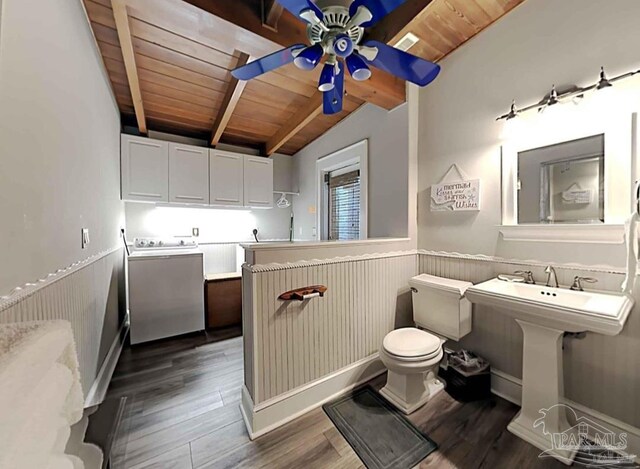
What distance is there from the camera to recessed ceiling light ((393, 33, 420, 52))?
1.67 m

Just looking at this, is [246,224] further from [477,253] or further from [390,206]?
[477,253]

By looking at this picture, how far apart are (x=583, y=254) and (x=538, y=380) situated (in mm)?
790

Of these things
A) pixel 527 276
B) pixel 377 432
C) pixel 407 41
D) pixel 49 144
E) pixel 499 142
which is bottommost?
pixel 377 432

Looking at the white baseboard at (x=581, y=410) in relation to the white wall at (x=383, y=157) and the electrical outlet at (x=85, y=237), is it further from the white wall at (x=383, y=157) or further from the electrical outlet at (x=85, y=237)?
the electrical outlet at (x=85, y=237)

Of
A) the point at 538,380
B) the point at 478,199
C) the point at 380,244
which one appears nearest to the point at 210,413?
the point at 380,244

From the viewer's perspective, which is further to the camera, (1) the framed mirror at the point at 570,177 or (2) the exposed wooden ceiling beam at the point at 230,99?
(2) the exposed wooden ceiling beam at the point at 230,99

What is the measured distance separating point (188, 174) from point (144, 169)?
0.45m

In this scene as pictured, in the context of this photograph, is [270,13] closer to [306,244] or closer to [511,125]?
[306,244]

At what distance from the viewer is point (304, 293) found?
63.4 inches

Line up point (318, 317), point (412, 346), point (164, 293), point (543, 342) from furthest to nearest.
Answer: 1. point (164, 293)
2. point (318, 317)
3. point (412, 346)
4. point (543, 342)

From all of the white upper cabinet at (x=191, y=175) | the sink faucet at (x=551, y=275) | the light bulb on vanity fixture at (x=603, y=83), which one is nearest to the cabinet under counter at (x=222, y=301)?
the white upper cabinet at (x=191, y=175)

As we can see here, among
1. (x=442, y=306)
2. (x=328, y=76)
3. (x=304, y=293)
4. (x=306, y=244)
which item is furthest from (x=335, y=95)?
(x=442, y=306)

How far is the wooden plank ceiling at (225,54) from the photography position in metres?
1.38

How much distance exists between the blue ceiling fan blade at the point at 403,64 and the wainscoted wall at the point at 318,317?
3.93 feet
